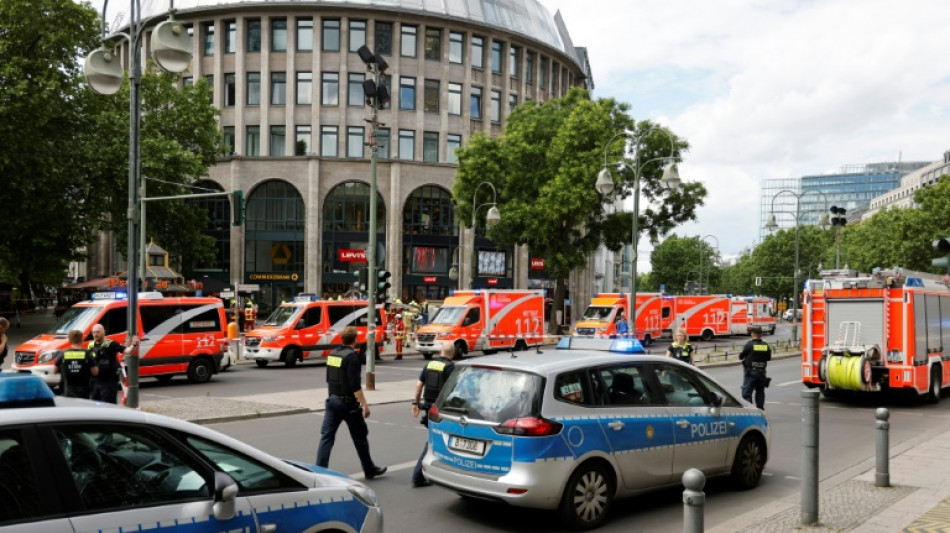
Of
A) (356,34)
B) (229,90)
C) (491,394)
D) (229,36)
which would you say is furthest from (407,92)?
(491,394)

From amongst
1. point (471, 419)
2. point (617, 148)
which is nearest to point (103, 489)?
point (471, 419)

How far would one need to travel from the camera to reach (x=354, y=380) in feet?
28.8

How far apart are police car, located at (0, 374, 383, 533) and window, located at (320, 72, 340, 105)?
1997 inches

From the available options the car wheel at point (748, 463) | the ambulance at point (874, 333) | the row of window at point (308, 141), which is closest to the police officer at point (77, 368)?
the car wheel at point (748, 463)

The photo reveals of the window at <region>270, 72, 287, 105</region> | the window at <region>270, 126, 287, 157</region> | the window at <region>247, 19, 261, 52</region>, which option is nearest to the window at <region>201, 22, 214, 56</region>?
the window at <region>247, 19, 261, 52</region>

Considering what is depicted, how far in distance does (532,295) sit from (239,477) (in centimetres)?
2821

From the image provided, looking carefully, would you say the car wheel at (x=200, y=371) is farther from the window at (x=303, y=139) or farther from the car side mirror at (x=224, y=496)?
the window at (x=303, y=139)

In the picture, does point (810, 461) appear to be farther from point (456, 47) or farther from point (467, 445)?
point (456, 47)

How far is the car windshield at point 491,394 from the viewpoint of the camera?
712 centimetres

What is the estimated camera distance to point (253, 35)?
53.2m

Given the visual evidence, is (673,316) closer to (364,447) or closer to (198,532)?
(364,447)

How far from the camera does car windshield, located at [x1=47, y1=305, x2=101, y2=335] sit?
18297 millimetres

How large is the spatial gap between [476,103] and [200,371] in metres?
40.6

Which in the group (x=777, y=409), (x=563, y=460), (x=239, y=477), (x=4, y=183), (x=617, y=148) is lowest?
(x=777, y=409)
